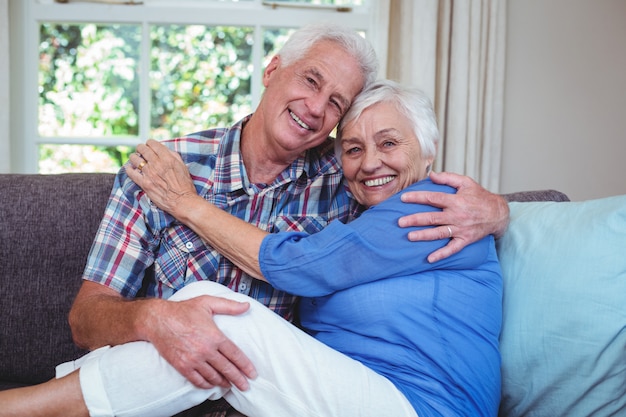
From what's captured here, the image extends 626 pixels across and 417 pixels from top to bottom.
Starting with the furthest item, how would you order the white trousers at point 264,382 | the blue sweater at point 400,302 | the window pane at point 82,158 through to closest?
the window pane at point 82,158 < the blue sweater at point 400,302 < the white trousers at point 264,382

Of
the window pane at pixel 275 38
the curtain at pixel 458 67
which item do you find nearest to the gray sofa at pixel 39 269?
the window pane at pixel 275 38

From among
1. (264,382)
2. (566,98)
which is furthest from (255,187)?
(566,98)

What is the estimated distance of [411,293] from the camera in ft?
4.13

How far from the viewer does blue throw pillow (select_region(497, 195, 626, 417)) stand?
127 cm

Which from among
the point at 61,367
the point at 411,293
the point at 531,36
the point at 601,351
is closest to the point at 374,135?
the point at 411,293

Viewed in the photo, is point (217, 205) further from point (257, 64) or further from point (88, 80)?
point (88, 80)

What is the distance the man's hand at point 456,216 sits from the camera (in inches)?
50.3

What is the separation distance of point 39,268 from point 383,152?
0.94 m

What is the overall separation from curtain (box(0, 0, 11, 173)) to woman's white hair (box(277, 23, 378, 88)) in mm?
1327

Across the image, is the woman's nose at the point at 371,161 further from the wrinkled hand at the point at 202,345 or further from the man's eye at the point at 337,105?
the wrinkled hand at the point at 202,345

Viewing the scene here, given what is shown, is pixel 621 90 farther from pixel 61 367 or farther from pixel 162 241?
pixel 61 367

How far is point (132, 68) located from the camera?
8.69 feet

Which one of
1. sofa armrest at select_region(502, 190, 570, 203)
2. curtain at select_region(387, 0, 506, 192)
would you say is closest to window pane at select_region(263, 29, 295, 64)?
curtain at select_region(387, 0, 506, 192)

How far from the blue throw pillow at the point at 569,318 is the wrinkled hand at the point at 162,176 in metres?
0.78
